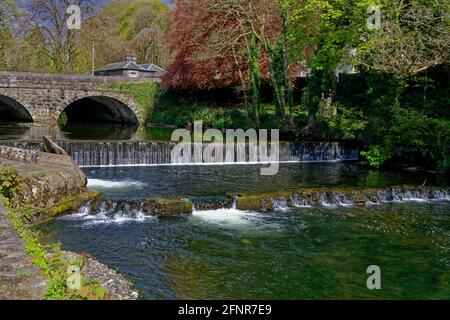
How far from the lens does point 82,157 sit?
782 inches

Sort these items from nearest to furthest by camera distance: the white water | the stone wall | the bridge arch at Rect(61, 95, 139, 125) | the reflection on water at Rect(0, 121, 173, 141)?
1. the stone wall
2. the white water
3. the reflection on water at Rect(0, 121, 173, 141)
4. the bridge arch at Rect(61, 95, 139, 125)

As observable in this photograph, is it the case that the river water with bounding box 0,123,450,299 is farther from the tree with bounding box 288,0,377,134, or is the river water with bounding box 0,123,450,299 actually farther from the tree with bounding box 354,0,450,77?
the tree with bounding box 288,0,377,134

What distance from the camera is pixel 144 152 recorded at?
21.0 meters

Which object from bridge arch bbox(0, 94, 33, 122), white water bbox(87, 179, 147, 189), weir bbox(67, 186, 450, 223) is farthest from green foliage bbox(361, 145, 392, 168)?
bridge arch bbox(0, 94, 33, 122)

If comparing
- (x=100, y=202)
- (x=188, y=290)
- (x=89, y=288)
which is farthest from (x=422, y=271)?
(x=100, y=202)

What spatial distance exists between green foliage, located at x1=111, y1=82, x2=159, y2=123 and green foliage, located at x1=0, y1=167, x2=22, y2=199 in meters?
26.9

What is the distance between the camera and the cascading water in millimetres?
19781

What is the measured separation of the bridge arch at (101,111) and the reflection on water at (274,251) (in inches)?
1087

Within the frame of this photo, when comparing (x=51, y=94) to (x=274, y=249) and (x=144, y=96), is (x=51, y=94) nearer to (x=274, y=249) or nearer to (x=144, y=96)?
(x=144, y=96)

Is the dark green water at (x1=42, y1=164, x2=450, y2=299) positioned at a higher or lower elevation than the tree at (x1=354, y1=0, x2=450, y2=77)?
lower

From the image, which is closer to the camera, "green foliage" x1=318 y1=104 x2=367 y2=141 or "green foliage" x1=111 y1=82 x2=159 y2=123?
"green foliage" x1=318 y1=104 x2=367 y2=141

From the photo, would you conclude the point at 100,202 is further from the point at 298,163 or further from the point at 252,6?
the point at 252,6

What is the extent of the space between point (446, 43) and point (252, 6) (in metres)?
11.6

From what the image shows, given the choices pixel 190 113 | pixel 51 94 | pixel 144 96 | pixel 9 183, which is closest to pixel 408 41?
pixel 9 183
